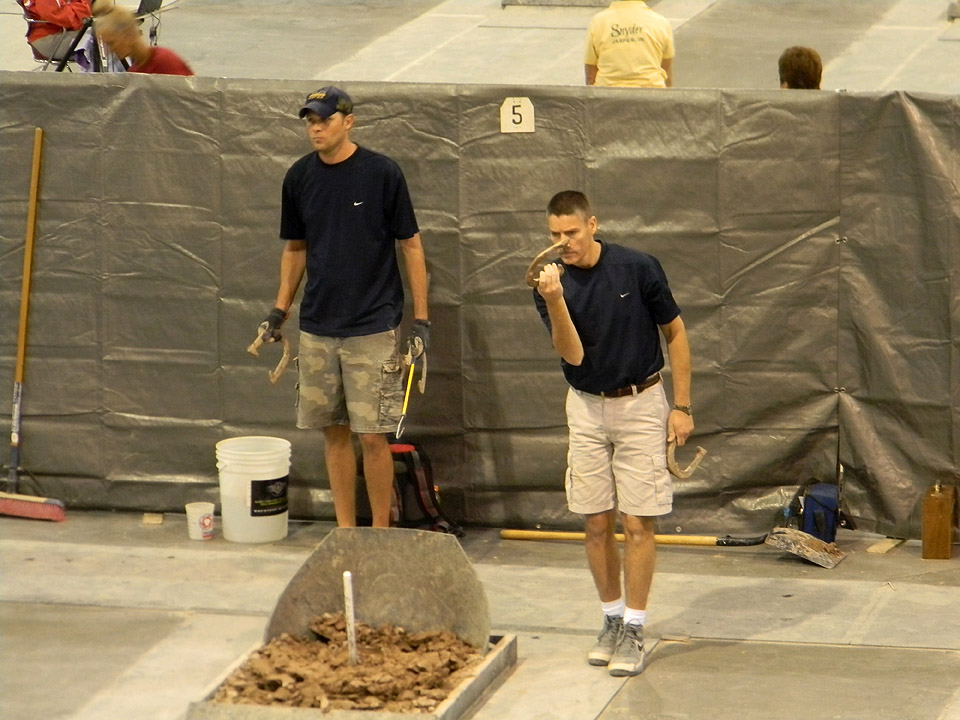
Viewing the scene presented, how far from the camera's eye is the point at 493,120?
7.39 metres

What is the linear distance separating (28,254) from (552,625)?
11.9ft

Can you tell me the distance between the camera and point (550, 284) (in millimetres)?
5199

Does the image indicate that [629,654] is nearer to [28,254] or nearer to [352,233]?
[352,233]

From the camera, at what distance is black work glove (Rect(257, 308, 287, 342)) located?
7.15m

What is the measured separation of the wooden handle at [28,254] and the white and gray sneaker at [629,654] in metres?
3.95

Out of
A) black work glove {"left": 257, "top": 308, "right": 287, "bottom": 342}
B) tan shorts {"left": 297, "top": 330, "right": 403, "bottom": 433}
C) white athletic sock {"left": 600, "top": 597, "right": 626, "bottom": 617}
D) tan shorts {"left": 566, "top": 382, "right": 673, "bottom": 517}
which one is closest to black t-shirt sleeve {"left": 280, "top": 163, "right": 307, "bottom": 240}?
black work glove {"left": 257, "top": 308, "right": 287, "bottom": 342}

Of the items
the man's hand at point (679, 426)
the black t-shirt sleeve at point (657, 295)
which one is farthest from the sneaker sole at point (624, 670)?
the black t-shirt sleeve at point (657, 295)

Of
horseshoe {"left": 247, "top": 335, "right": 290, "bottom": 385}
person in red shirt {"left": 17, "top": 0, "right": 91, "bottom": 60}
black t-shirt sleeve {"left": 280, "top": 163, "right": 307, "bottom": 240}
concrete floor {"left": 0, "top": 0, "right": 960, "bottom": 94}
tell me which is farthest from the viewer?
concrete floor {"left": 0, "top": 0, "right": 960, "bottom": 94}

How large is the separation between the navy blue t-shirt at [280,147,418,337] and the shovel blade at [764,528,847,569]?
83.1 inches

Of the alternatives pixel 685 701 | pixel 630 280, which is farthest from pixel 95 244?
pixel 685 701

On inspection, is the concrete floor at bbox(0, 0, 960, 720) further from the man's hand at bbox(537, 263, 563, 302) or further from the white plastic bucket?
the man's hand at bbox(537, 263, 563, 302)

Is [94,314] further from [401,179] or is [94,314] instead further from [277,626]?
[277,626]

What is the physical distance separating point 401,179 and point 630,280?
1689 millimetres

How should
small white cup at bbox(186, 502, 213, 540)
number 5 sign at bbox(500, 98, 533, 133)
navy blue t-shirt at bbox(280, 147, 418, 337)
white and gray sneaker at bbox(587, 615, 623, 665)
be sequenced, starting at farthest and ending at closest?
small white cup at bbox(186, 502, 213, 540) < number 5 sign at bbox(500, 98, 533, 133) < navy blue t-shirt at bbox(280, 147, 418, 337) < white and gray sneaker at bbox(587, 615, 623, 665)
